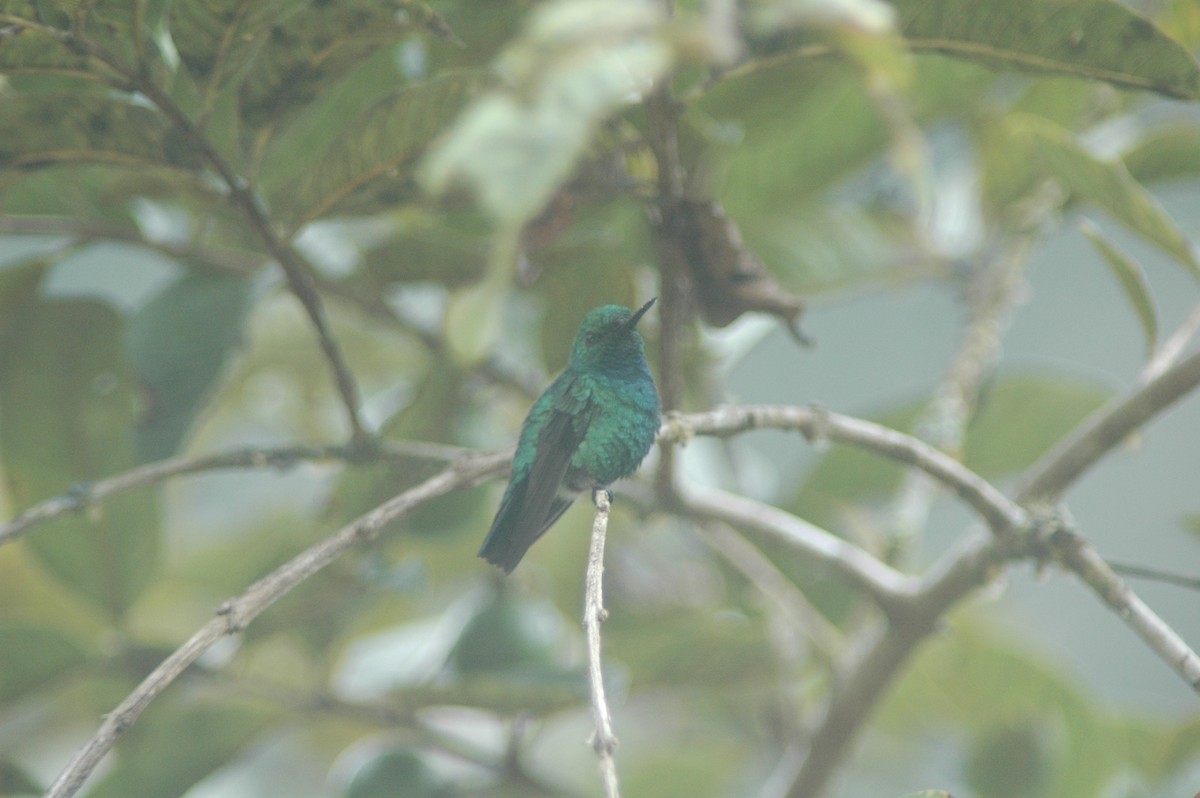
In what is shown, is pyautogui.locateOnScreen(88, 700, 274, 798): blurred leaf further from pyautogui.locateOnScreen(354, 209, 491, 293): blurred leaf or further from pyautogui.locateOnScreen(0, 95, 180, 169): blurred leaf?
pyautogui.locateOnScreen(0, 95, 180, 169): blurred leaf

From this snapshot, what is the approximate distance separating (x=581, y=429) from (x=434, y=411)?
1.67 feet

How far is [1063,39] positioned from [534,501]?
741mm

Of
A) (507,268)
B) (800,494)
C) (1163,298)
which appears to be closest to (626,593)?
(800,494)

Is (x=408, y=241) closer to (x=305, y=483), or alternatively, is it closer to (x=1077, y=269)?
(x=305, y=483)

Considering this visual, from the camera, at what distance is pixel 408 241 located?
5.10 ft

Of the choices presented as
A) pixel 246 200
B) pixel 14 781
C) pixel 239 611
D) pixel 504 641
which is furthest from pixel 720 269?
pixel 14 781

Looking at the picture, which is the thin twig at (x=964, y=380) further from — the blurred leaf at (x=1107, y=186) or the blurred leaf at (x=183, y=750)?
the blurred leaf at (x=183, y=750)

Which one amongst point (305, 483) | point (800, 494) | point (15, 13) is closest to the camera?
point (15, 13)

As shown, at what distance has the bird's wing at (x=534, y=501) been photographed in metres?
1.09

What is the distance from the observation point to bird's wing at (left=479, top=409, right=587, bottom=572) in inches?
42.8

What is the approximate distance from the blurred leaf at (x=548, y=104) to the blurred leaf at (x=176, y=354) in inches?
44.0

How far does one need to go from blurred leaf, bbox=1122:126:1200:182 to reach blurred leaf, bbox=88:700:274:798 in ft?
5.32

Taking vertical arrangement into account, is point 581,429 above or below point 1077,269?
below

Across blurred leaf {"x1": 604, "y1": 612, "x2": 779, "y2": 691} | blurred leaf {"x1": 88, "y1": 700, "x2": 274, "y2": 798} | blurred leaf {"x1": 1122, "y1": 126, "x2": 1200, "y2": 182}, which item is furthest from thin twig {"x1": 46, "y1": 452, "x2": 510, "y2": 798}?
blurred leaf {"x1": 1122, "y1": 126, "x2": 1200, "y2": 182}
